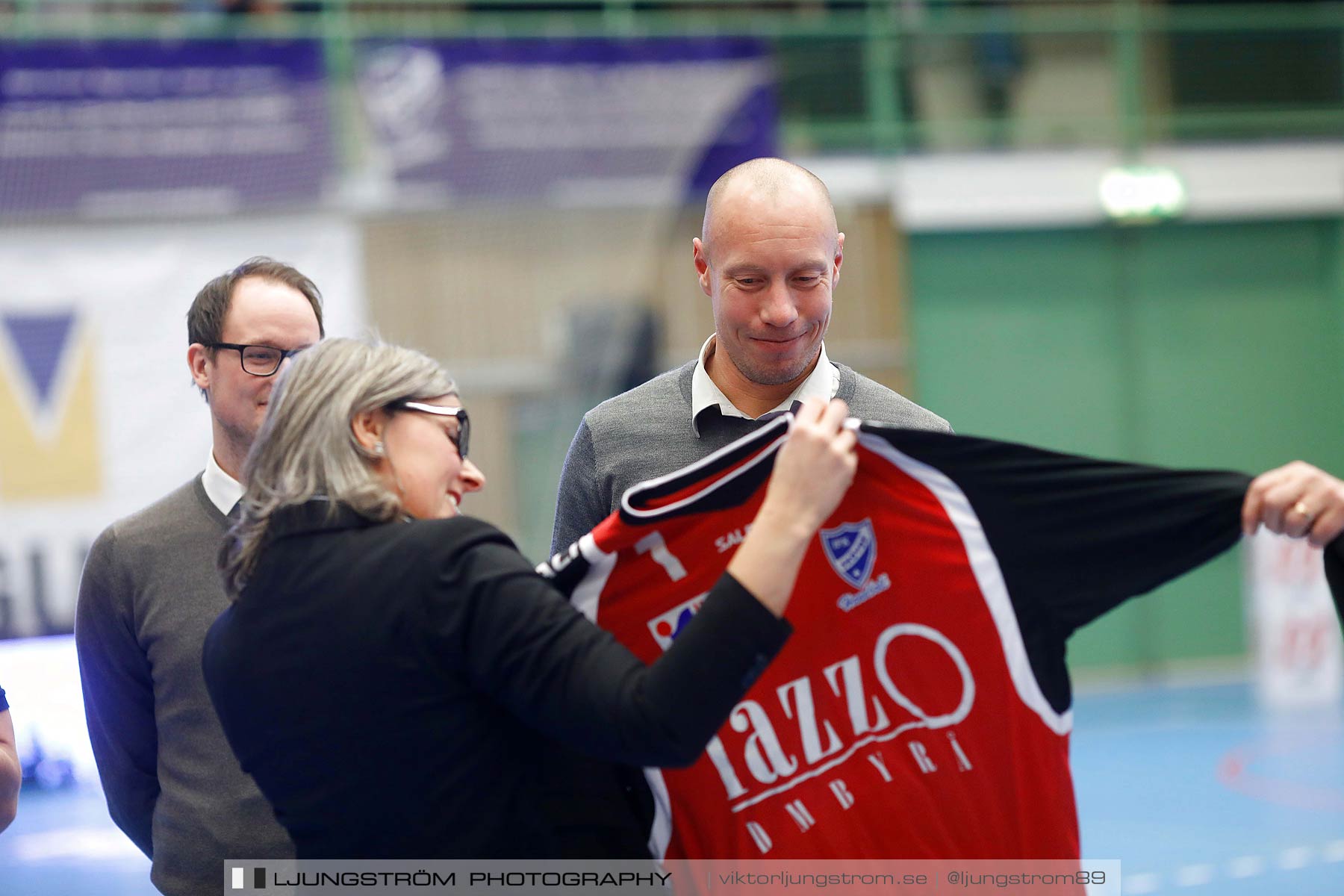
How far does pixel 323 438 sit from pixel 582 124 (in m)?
7.70

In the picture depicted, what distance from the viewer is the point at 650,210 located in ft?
30.2

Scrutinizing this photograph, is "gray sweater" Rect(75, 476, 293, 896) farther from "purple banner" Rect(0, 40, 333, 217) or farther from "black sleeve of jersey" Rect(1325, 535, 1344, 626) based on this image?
"purple banner" Rect(0, 40, 333, 217)

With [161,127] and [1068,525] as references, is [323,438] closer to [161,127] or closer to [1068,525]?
[1068,525]

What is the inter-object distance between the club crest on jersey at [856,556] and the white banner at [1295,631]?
26.8 feet

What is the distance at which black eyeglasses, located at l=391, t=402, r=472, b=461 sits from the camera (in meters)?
1.77

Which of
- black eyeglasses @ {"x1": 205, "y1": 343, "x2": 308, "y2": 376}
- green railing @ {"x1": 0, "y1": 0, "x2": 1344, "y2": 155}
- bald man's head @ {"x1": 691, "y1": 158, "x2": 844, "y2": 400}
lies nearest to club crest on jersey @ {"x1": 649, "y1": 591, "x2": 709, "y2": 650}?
bald man's head @ {"x1": 691, "y1": 158, "x2": 844, "y2": 400}

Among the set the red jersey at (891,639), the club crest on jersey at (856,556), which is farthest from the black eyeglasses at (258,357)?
the club crest on jersey at (856,556)

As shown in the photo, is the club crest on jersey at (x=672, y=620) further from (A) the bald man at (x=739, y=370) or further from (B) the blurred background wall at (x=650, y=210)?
(B) the blurred background wall at (x=650, y=210)

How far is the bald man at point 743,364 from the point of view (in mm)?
2287

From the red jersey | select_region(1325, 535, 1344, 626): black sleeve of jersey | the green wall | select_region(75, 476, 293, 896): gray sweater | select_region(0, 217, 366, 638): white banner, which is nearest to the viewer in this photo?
select_region(1325, 535, 1344, 626): black sleeve of jersey

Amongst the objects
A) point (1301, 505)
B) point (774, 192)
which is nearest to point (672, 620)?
point (774, 192)

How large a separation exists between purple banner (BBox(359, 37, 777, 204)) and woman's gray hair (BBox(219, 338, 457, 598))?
7484 millimetres

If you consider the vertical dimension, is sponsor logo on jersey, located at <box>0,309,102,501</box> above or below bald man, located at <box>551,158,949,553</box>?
below

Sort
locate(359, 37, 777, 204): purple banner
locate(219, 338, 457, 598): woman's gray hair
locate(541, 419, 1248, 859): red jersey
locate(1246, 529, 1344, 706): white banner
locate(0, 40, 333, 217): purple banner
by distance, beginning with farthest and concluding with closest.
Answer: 1. locate(1246, 529, 1344, 706): white banner
2. locate(359, 37, 777, 204): purple banner
3. locate(0, 40, 333, 217): purple banner
4. locate(541, 419, 1248, 859): red jersey
5. locate(219, 338, 457, 598): woman's gray hair
